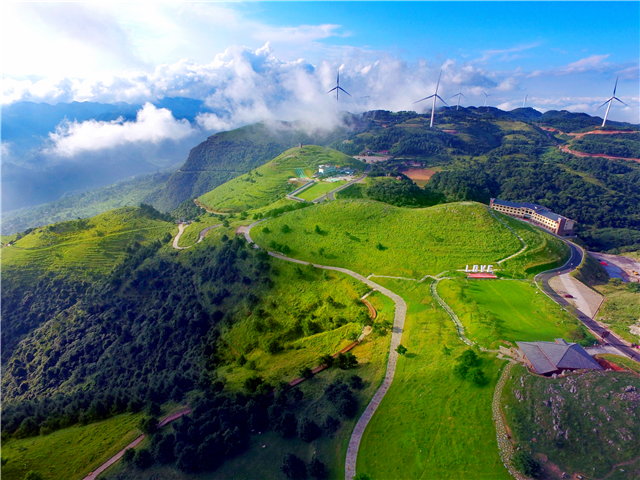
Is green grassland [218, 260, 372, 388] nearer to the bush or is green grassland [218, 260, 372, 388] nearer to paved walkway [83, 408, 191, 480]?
the bush

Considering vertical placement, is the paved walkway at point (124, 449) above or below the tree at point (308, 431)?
below

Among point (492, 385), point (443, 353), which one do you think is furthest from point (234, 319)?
point (492, 385)

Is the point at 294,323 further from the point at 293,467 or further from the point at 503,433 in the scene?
the point at 503,433

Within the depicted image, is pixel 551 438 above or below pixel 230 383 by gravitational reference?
above

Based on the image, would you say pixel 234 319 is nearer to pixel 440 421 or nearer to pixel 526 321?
pixel 440 421

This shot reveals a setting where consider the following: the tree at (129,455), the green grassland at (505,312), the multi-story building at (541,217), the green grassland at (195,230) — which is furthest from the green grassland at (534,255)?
the green grassland at (195,230)

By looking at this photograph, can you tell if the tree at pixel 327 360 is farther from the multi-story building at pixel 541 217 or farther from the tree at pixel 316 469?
the multi-story building at pixel 541 217
